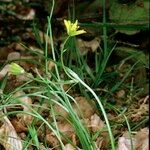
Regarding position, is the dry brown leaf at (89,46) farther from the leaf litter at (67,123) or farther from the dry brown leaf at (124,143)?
the dry brown leaf at (124,143)

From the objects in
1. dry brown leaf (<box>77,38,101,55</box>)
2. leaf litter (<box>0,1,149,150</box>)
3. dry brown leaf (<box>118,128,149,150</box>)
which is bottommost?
dry brown leaf (<box>118,128,149,150</box>)

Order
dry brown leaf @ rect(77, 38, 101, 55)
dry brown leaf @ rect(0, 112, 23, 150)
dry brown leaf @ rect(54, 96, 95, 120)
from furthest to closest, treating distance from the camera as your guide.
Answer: dry brown leaf @ rect(77, 38, 101, 55) → dry brown leaf @ rect(54, 96, 95, 120) → dry brown leaf @ rect(0, 112, 23, 150)

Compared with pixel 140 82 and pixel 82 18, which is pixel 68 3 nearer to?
pixel 82 18

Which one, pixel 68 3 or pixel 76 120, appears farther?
pixel 68 3

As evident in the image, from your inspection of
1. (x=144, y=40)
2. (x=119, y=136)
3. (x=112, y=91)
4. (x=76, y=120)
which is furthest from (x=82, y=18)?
(x=76, y=120)

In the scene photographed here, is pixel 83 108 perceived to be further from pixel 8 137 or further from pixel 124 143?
pixel 8 137

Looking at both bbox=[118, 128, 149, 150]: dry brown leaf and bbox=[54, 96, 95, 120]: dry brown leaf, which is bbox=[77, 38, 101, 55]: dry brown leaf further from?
bbox=[118, 128, 149, 150]: dry brown leaf

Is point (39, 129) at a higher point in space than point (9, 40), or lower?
lower

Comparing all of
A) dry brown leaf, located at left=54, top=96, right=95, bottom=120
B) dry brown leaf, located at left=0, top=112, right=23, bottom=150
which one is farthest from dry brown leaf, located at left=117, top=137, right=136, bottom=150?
dry brown leaf, located at left=0, top=112, right=23, bottom=150
